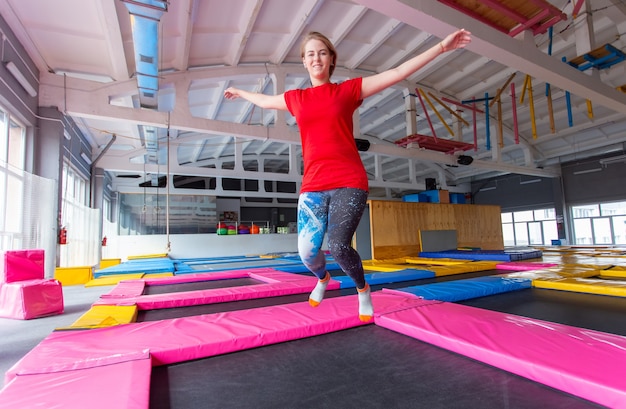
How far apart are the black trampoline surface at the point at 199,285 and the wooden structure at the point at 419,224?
3.48 m

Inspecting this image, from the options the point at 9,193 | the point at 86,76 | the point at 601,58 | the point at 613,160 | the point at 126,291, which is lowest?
the point at 126,291

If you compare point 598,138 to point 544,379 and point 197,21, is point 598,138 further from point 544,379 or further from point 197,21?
point 544,379

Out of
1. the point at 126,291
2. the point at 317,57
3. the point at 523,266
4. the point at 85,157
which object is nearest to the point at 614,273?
the point at 523,266

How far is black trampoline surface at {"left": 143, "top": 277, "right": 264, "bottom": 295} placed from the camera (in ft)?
10.6

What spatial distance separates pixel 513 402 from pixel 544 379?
0.19 m

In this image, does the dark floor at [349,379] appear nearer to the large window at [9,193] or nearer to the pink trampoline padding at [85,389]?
the pink trampoline padding at [85,389]

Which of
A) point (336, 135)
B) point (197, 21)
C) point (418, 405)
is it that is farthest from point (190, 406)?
point (197, 21)

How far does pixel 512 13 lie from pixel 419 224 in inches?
188

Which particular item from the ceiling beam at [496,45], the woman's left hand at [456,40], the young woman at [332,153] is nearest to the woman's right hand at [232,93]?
the young woman at [332,153]

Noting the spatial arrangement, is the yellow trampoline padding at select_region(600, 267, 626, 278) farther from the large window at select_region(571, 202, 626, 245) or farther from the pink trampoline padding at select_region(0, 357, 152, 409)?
the large window at select_region(571, 202, 626, 245)

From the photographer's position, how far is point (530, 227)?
13406 mm

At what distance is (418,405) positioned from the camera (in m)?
0.92

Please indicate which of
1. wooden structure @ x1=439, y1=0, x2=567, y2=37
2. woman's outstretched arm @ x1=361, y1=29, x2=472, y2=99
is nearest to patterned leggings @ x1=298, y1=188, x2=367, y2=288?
woman's outstretched arm @ x1=361, y1=29, x2=472, y2=99

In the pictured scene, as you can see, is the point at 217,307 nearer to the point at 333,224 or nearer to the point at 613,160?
the point at 333,224
